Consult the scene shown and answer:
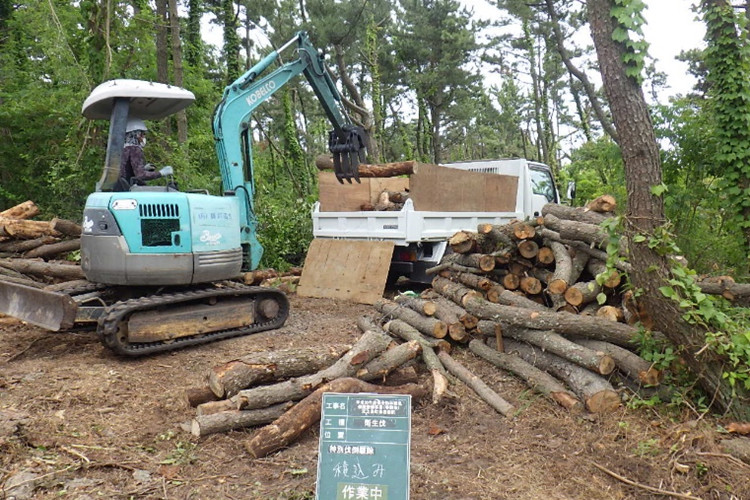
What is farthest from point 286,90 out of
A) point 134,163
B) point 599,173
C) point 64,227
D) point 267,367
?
point 267,367

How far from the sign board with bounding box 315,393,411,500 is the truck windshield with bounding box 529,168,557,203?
29.2 feet

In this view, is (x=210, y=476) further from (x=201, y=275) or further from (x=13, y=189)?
(x=13, y=189)

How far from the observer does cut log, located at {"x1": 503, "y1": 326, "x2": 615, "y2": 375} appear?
489 cm

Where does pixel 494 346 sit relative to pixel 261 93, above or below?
below

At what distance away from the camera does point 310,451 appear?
4109 mm

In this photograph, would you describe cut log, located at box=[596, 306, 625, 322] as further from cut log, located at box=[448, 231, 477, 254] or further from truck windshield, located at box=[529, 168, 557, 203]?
truck windshield, located at box=[529, 168, 557, 203]

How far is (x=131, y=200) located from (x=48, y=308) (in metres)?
1.34

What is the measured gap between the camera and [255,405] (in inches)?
175

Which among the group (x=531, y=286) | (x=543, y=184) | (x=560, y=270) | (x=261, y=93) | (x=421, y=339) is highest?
(x=261, y=93)

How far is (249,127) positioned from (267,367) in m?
4.02

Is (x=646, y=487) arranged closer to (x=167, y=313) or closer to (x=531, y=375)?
(x=531, y=375)

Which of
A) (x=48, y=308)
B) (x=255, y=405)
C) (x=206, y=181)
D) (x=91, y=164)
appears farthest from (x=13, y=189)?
(x=255, y=405)

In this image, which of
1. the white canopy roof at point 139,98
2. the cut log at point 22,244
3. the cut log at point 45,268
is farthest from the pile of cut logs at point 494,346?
the cut log at point 22,244

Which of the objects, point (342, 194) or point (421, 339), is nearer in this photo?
point (421, 339)
